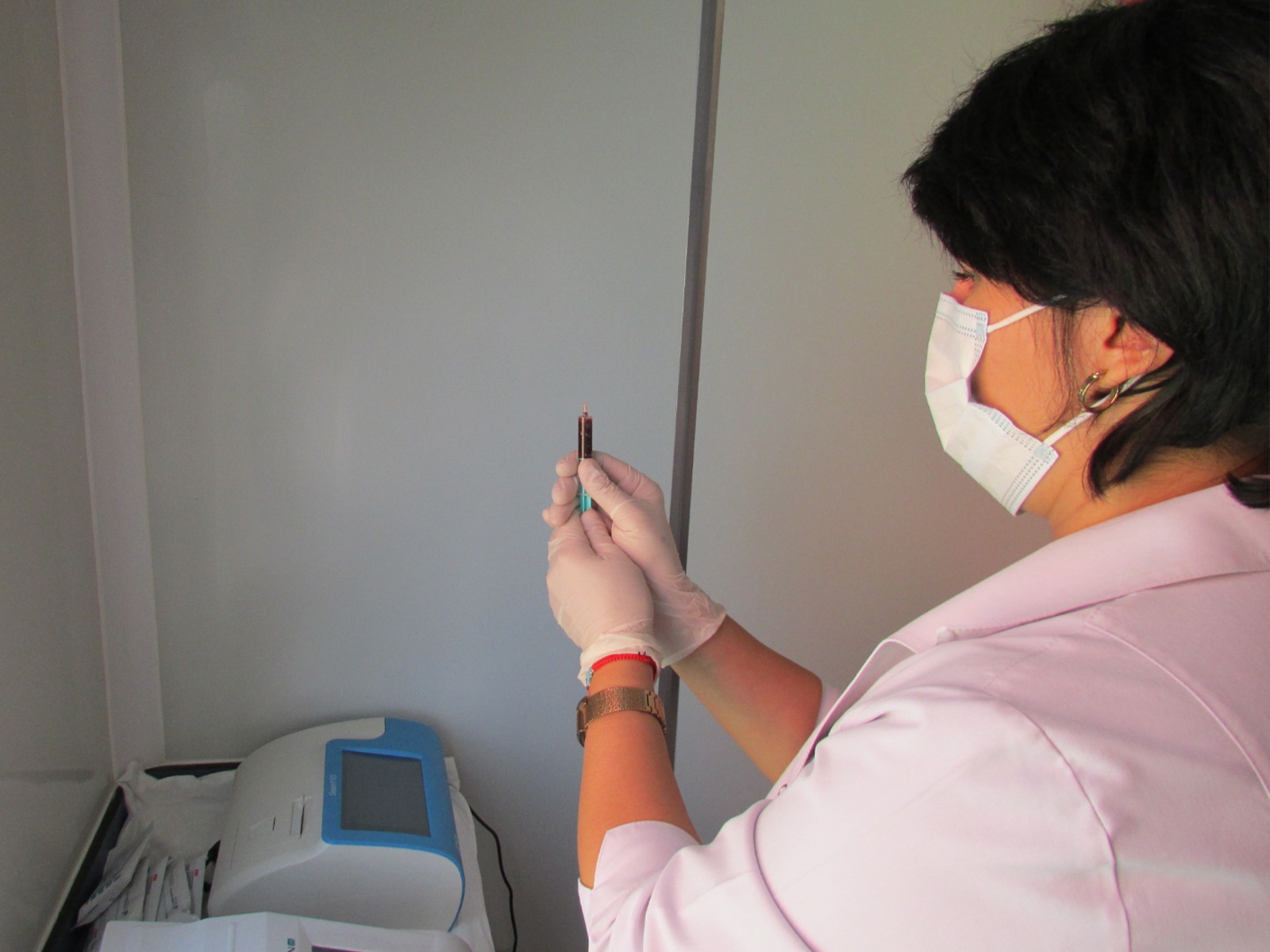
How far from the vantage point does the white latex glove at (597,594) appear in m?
0.87

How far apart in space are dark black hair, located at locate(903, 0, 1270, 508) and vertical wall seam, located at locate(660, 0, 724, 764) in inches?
24.2

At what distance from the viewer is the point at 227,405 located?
1171 mm

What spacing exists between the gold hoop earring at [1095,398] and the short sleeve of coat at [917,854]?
0.90 ft

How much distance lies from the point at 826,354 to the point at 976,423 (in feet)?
2.02

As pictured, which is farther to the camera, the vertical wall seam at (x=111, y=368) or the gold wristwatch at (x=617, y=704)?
the vertical wall seam at (x=111, y=368)

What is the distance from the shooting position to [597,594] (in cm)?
90

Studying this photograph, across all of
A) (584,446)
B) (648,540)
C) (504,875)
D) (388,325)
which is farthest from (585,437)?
(504,875)

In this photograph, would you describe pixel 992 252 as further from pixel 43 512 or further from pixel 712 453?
pixel 43 512

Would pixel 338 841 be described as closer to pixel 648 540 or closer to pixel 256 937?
pixel 256 937

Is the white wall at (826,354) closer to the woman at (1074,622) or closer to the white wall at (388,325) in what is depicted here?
the white wall at (388,325)

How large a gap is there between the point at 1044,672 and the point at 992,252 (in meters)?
0.32

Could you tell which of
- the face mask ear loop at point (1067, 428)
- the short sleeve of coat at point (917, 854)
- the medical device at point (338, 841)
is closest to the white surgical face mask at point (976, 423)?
the face mask ear loop at point (1067, 428)

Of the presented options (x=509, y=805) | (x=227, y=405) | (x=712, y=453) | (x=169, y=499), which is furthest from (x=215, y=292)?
(x=509, y=805)

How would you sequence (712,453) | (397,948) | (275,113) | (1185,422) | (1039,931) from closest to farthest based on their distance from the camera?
(1039,931) → (1185,422) → (397,948) → (275,113) → (712,453)
